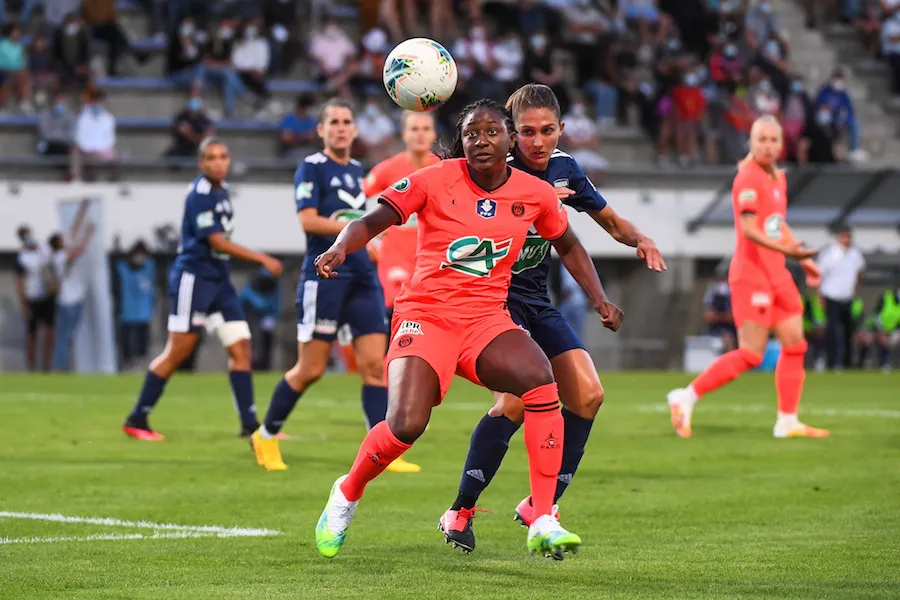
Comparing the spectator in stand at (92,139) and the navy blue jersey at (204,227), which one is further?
the spectator in stand at (92,139)

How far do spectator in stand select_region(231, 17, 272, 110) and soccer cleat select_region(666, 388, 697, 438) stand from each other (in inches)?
623

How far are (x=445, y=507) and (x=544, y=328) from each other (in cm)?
166

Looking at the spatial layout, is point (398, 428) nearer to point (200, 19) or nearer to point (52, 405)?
point (52, 405)

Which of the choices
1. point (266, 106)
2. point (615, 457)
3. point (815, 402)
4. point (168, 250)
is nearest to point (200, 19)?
point (266, 106)

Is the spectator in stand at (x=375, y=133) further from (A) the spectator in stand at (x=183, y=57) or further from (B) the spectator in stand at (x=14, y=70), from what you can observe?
(B) the spectator in stand at (x=14, y=70)

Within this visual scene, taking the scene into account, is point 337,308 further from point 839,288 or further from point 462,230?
point 839,288

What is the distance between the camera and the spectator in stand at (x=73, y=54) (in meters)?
26.5

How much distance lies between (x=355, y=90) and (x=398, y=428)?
72.0ft

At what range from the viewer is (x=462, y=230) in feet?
22.7

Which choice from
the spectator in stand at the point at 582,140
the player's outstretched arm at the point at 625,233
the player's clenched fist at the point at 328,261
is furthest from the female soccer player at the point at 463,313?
the spectator in stand at the point at 582,140

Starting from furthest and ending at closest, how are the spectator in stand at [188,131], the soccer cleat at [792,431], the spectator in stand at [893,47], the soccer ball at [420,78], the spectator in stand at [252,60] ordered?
the spectator in stand at [893,47] → the spectator in stand at [252,60] → the spectator in stand at [188,131] → the soccer cleat at [792,431] → the soccer ball at [420,78]

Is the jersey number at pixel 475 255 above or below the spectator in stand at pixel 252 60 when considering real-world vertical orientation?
above

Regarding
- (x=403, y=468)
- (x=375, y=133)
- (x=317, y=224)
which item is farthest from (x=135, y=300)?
(x=403, y=468)

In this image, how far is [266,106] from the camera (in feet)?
92.3
